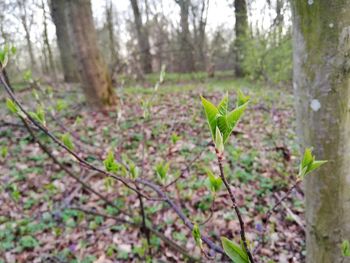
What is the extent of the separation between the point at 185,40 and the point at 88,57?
26.3ft

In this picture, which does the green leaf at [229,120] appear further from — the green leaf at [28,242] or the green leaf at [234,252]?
the green leaf at [28,242]

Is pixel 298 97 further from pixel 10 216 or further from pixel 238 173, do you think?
pixel 10 216

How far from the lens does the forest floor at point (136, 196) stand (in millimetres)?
2512

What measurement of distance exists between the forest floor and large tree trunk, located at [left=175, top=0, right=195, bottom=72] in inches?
308

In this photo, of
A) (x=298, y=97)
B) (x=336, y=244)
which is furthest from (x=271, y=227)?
(x=298, y=97)

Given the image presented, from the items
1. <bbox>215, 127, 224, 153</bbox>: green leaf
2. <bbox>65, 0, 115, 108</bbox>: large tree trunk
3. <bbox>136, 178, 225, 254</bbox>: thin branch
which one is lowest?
<bbox>136, 178, 225, 254</bbox>: thin branch

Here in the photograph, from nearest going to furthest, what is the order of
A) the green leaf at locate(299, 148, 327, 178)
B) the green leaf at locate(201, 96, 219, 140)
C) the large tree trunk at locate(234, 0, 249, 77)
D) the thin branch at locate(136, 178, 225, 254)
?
1. the green leaf at locate(201, 96, 219, 140)
2. the green leaf at locate(299, 148, 327, 178)
3. the thin branch at locate(136, 178, 225, 254)
4. the large tree trunk at locate(234, 0, 249, 77)

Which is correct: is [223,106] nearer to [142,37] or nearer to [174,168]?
[174,168]

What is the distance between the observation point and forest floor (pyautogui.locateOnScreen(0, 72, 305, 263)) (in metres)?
2.51

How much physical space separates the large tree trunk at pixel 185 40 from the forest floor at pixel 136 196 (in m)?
7.83

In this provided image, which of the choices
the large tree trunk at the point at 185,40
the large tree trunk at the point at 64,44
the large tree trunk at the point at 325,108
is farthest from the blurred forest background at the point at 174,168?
the large tree trunk at the point at 185,40

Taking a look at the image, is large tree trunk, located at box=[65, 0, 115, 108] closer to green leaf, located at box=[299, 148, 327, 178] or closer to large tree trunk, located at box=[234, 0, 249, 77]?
green leaf, located at box=[299, 148, 327, 178]

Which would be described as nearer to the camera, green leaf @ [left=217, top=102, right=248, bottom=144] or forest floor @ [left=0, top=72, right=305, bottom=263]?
green leaf @ [left=217, top=102, right=248, bottom=144]

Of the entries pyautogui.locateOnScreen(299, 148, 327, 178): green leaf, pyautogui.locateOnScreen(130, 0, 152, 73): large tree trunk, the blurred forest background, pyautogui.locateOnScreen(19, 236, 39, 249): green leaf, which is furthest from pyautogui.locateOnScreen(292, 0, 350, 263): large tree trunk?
pyautogui.locateOnScreen(130, 0, 152, 73): large tree trunk
